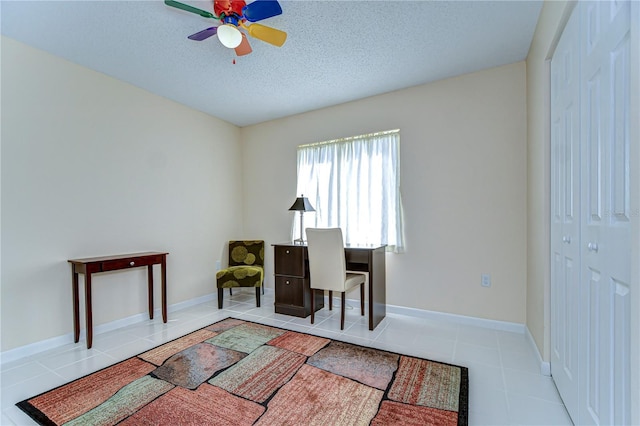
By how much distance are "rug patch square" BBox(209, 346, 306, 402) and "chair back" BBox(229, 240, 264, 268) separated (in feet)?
6.24

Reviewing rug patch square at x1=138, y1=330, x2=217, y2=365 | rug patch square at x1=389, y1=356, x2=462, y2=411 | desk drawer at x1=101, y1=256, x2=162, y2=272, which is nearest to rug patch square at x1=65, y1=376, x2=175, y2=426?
rug patch square at x1=138, y1=330, x2=217, y2=365

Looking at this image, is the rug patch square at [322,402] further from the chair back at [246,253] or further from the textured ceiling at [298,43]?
the textured ceiling at [298,43]

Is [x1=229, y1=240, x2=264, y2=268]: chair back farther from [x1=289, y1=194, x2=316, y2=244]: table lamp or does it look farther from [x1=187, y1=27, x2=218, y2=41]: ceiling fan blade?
[x1=187, y1=27, x2=218, y2=41]: ceiling fan blade

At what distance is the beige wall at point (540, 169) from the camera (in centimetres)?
192

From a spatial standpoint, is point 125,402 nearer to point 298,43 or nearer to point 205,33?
point 205,33

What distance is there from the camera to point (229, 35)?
6.47 feet

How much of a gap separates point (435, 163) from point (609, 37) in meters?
2.15

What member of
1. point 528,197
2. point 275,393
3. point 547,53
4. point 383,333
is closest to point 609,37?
point 547,53

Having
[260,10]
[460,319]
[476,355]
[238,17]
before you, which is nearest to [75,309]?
[238,17]

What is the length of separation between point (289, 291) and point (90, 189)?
2.29 metres

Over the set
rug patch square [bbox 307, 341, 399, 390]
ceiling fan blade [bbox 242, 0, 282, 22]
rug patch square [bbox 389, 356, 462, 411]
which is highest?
ceiling fan blade [bbox 242, 0, 282, 22]

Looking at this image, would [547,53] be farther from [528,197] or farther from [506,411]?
[506,411]

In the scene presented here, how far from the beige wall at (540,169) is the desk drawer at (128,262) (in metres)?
3.47

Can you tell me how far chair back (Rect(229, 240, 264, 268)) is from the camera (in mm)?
4289
